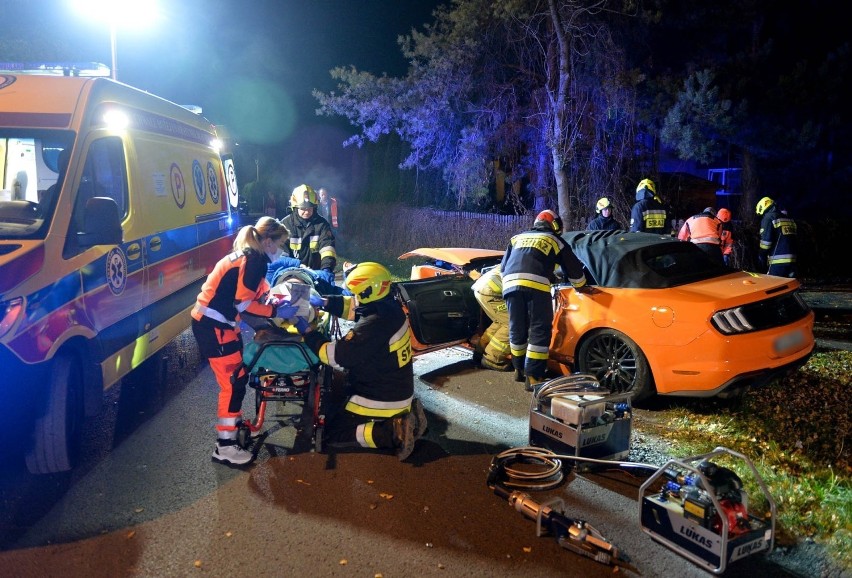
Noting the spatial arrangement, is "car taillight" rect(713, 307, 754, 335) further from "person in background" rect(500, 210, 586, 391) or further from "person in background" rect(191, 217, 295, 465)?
"person in background" rect(191, 217, 295, 465)

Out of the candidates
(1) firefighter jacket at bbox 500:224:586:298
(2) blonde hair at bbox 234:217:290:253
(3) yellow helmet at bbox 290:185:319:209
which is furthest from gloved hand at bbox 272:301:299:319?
(3) yellow helmet at bbox 290:185:319:209

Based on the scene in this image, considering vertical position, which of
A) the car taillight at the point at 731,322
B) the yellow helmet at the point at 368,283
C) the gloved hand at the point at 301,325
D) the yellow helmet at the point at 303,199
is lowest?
the gloved hand at the point at 301,325

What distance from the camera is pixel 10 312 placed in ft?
12.7

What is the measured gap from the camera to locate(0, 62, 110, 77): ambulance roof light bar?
20.4 feet

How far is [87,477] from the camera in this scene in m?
4.50

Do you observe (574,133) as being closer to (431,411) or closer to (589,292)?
(589,292)

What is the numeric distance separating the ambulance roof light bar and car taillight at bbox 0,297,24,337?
10.2ft

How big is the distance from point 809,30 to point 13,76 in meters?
18.3

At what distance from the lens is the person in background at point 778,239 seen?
9719mm

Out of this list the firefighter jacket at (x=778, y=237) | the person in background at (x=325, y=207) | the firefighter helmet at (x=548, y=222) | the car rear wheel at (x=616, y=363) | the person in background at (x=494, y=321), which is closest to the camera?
the car rear wheel at (x=616, y=363)

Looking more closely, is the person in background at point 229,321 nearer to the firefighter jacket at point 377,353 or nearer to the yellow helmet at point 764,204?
the firefighter jacket at point 377,353

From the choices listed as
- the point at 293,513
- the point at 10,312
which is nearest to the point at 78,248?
the point at 10,312

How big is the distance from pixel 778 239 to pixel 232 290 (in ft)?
27.1

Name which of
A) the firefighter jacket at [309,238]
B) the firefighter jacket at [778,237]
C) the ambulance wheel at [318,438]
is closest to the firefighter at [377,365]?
the ambulance wheel at [318,438]
